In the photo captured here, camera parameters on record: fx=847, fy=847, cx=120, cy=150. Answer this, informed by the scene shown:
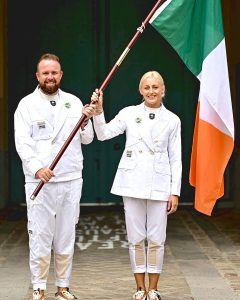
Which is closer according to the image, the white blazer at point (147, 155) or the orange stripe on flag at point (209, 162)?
the white blazer at point (147, 155)

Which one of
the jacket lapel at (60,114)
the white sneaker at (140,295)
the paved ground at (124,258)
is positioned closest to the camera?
the jacket lapel at (60,114)

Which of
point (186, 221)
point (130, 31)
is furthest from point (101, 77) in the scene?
point (186, 221)

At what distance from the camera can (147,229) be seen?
274 inches

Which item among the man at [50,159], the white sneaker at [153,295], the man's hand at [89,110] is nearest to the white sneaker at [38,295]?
the man at [50,159]

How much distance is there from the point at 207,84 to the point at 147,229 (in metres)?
1.31

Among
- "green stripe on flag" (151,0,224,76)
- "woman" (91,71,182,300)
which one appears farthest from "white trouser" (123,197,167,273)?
"green stripe on flag" (151,0,224,76)

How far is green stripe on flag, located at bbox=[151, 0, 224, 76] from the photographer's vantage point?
700 centimetres

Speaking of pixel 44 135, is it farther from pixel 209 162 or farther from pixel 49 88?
pixel 209 162

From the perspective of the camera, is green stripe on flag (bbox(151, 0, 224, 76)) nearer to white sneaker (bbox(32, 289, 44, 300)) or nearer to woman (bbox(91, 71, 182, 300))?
woman (bbox(91, 71, 182, 300))

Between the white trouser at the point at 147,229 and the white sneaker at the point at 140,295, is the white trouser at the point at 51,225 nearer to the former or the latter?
the white trouser at the point at 147,229

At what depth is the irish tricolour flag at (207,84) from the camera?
23.2ft

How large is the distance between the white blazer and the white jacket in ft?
0.87

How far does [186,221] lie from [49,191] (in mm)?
6005

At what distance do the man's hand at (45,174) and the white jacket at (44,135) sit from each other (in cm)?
13
